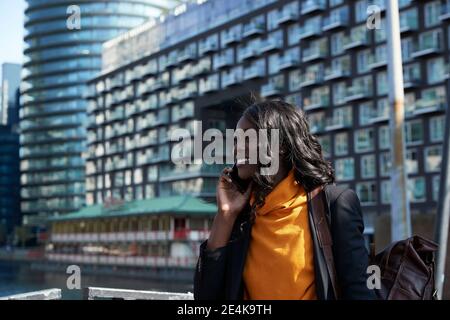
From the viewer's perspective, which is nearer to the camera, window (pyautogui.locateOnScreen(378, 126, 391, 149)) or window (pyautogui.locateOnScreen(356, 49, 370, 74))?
window (pyautogui.locateOnScreen(378, 126, 391, 149))

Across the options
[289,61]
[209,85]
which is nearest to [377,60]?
[289,61]

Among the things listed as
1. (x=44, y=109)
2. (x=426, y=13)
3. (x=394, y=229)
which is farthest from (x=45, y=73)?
(x=394, y=229)

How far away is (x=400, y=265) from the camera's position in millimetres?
2334

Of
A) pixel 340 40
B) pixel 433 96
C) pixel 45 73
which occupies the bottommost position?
pixel 433 96

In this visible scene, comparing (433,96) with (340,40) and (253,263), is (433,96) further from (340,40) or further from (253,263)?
(253,263)

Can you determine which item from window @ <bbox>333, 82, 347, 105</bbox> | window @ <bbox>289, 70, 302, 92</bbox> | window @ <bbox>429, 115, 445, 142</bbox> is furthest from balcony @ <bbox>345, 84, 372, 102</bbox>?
window @ <bbox>289, 70, 302, 92</bbox>

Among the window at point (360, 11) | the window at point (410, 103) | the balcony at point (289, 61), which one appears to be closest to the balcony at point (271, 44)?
the balcony at point (289, 61)

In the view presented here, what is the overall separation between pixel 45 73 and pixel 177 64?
195ft

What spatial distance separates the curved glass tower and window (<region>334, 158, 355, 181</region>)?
74.6 m

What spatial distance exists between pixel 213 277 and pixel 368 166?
55.6 m

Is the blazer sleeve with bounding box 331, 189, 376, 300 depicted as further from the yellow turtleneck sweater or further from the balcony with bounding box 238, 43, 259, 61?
the balcony with bounding box 238, 43, 259, 61

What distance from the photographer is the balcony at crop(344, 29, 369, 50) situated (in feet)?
188

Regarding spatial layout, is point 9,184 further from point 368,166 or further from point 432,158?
point 432,158

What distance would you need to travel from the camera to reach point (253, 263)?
2275 mm
